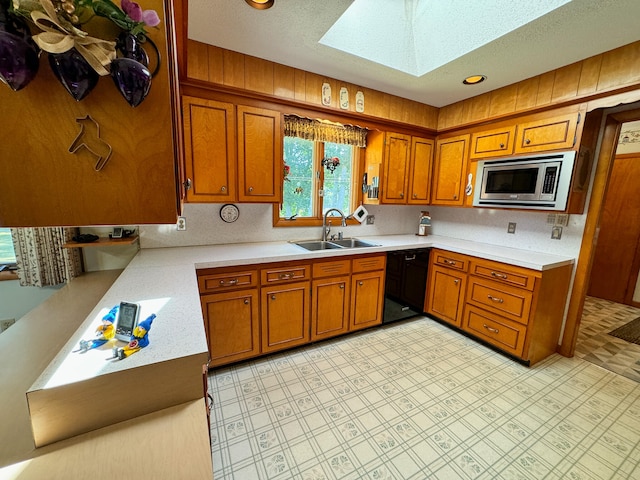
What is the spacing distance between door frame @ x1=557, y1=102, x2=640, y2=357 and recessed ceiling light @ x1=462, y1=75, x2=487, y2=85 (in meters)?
0.98

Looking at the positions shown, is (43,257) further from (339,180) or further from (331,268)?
(339,180)

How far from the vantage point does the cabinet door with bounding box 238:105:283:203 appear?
2.16 metres

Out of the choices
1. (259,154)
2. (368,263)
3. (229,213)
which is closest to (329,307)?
(368,263)

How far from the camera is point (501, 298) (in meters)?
2.40

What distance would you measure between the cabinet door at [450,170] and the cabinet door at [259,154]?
6.45 feet

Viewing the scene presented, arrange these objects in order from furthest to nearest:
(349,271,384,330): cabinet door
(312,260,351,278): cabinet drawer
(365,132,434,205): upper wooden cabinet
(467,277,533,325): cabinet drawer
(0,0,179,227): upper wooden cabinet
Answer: (365,132,434,205): upper wooden cabinet → (349,271,384,330): cabinet door → (312,260,351,278): cabinet drawer → (467,277,533,325): cabinet drawer → (0,0,179,227): upper wooden cabinet

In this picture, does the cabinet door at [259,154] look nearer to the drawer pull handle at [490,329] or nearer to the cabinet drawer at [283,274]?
the cabinet drawer at [283,274]

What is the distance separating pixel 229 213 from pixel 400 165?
1925 millimetres

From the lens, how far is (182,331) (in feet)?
3.31

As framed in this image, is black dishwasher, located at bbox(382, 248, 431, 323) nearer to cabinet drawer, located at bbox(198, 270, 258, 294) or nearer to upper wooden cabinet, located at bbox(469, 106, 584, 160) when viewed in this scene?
upper wooden cabinet, located at bbox(469, 106, 584, 160)

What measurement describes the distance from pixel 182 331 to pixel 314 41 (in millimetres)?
1991

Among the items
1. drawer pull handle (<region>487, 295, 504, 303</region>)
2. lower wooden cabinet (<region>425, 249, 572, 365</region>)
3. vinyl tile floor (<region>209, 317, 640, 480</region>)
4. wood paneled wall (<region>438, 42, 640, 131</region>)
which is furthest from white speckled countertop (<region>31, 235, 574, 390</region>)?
wood paneled wall (<region>438, 42, 640, 131</region>)

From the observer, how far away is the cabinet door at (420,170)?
3.08m

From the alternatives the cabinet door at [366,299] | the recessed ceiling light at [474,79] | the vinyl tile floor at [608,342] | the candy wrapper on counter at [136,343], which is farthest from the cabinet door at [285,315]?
the vinyl tile floor at [608,342]
